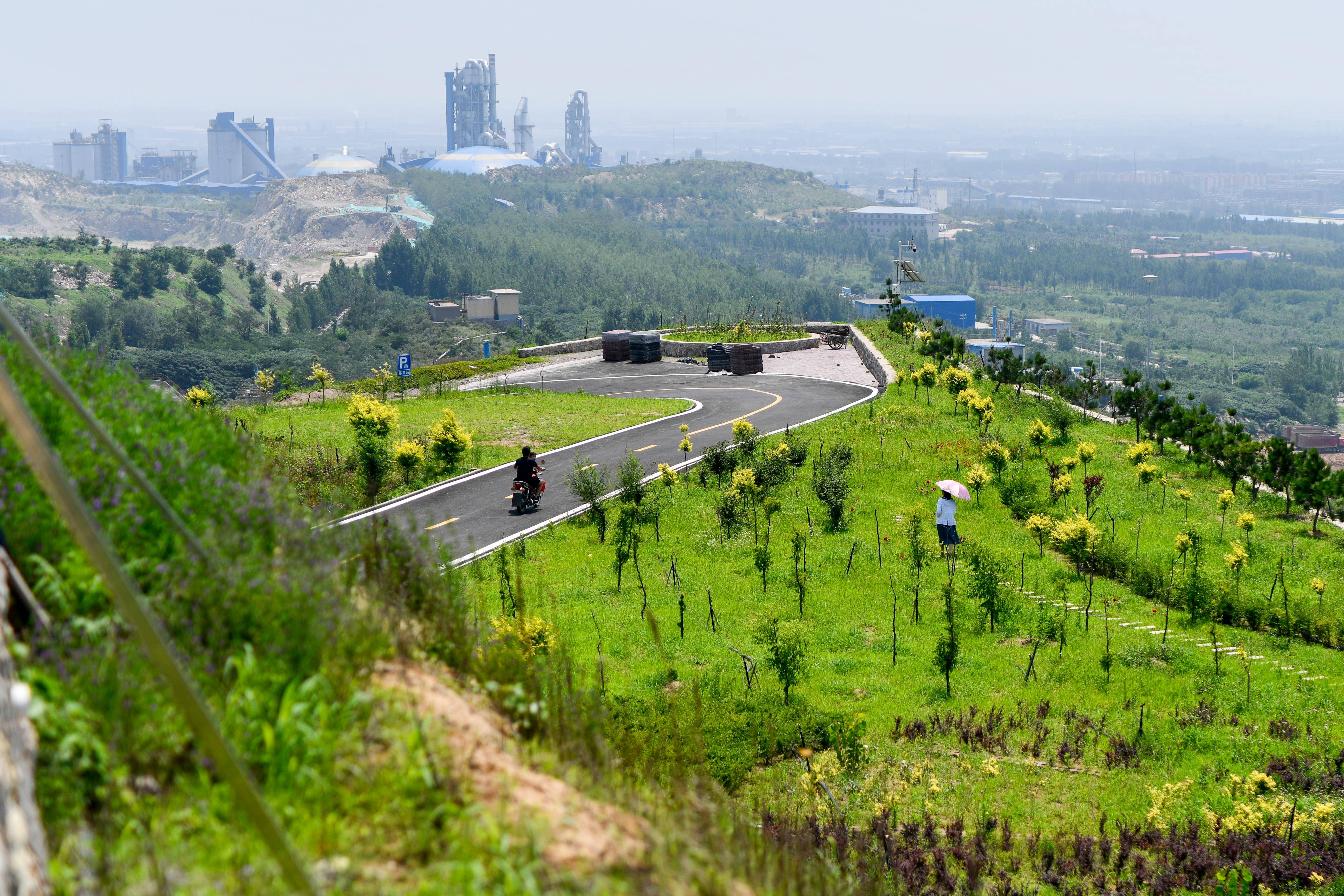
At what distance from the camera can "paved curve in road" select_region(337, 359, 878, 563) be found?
17.3 meters

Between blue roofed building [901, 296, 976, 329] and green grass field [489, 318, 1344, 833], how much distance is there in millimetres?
151049

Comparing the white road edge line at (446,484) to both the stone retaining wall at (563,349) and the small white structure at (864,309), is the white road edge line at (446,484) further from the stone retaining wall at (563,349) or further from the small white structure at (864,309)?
the small white structure at (864,309)

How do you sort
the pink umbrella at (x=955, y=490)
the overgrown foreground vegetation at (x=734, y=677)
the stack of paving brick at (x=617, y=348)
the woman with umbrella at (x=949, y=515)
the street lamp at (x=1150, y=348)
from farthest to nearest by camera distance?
the street lamp at (x=1150, y=348)
the stack of paving brick at (x=617, y=348)
the pink umbrella at (x=955, y=490)
the woman with umbrella at (x=949, y=515)
the overgrown foreground vegetation at (x=734, y=677)

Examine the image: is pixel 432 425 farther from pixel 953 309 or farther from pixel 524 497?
pixel 953 309

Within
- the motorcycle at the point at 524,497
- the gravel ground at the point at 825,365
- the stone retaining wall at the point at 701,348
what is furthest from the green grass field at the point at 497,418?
the stone retaining wall at the point at 701,348

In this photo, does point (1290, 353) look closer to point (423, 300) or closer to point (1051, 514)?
point (423, 300)

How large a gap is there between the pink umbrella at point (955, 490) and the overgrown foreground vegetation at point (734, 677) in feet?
3.26

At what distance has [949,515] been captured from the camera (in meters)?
17.7

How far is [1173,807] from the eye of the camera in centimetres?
941

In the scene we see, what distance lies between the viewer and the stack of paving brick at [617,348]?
4234 cm

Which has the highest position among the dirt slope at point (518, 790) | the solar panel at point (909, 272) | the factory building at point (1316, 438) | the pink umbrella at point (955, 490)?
the solar panel at point (909, 272)

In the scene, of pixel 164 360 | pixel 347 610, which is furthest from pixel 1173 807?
pixel 164 360

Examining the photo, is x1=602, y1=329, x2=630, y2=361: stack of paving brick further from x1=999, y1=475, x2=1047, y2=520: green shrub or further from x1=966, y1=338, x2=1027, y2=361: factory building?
x1=966, y1=338, x2=1027, y2=361: factory building

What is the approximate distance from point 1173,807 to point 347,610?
7.73 m
